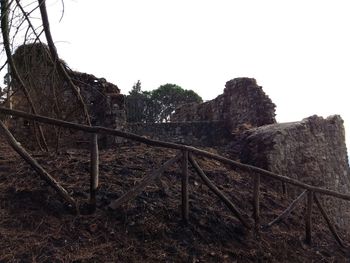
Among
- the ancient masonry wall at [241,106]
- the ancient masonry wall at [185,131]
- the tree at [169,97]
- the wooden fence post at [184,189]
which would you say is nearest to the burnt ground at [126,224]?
the wooden fence post at [184,189]

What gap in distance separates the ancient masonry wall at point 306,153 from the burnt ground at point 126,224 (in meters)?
2.21

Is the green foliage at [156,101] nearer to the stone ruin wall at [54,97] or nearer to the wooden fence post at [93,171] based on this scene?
the stone ruin wall at [54,97]

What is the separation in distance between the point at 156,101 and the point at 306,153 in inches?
861

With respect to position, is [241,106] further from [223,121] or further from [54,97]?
[54,97]

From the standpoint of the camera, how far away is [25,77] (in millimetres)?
5824

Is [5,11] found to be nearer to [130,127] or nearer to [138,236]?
[138,236]

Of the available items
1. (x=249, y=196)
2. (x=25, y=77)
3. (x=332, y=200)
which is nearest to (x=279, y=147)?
(x=332, y=200)

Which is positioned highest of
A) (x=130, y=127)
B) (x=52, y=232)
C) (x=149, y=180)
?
(x=130, y=127)

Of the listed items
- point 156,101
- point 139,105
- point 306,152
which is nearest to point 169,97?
point 156,101

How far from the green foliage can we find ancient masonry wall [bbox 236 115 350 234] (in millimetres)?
17408

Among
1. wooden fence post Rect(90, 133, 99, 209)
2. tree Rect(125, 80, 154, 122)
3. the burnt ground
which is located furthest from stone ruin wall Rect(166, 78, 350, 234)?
tree Rect(125, 80, 154, 122)

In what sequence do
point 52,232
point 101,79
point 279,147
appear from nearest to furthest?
point 52,232
point 279,147
point 101,79

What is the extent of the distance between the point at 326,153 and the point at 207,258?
20.8ft

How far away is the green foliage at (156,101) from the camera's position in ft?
95.3
